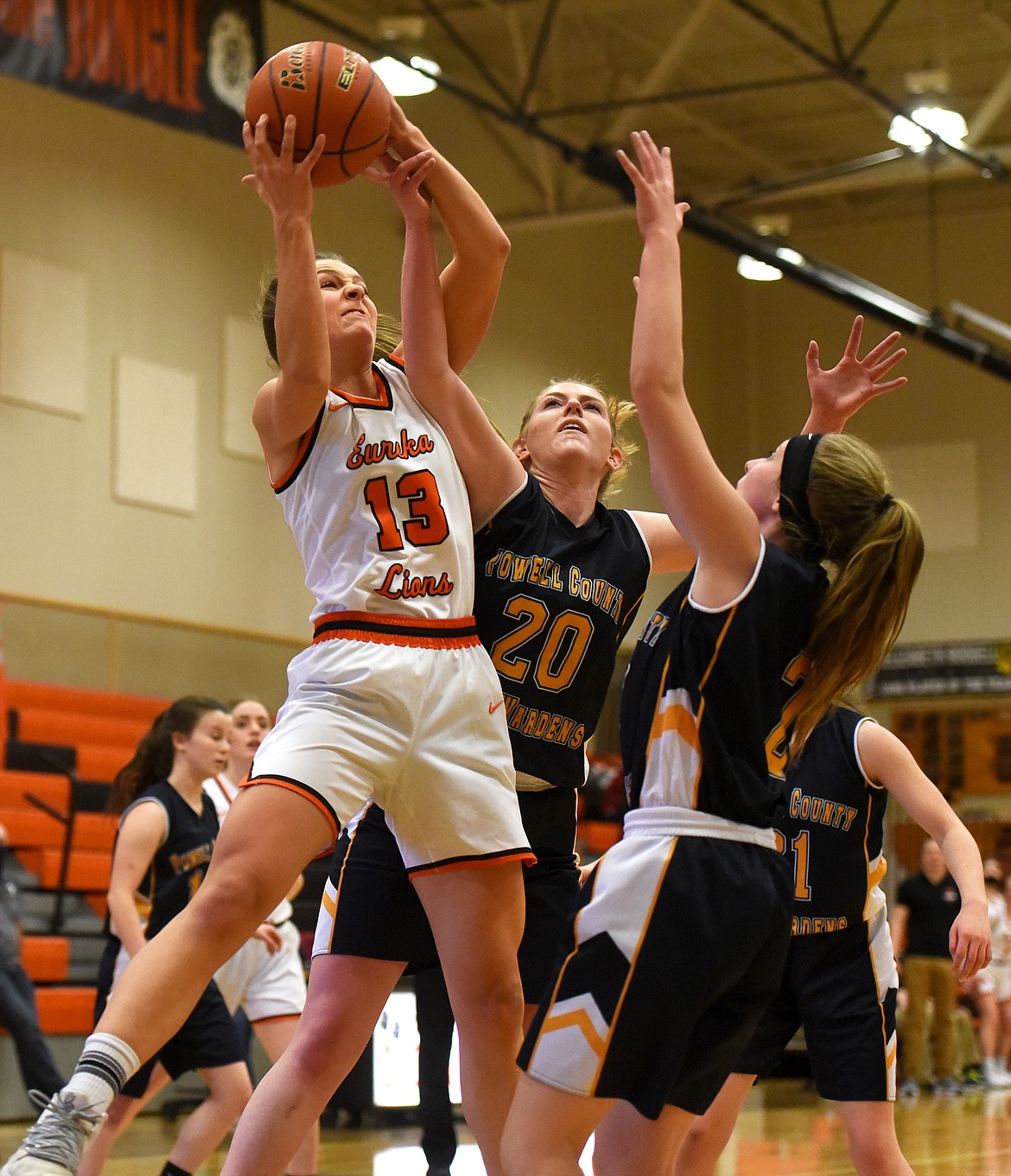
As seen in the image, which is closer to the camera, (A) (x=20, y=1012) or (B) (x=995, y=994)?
(A) (x=20, y=1012)

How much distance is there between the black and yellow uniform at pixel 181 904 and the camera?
18.2ft

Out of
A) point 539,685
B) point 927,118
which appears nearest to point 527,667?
point 539,685

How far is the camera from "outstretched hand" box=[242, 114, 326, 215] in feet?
10.7

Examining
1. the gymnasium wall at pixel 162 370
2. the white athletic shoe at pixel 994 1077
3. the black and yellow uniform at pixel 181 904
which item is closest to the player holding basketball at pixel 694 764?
the black and yellow uniform at pixel 181 904

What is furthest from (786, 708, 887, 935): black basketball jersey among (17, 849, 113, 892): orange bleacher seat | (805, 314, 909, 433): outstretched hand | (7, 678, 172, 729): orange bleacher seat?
(7, 678, 172, 729): orange bleacher seat

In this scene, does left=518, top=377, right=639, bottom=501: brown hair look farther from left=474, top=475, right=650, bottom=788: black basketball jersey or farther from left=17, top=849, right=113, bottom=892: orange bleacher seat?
left=17, top=849, right=113, bottom=892: orange bleacher seat

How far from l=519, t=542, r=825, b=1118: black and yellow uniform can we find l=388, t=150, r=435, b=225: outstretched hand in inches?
44.6

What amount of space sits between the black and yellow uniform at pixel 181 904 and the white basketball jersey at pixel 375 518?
2613 mm

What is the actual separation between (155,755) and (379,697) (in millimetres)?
3265

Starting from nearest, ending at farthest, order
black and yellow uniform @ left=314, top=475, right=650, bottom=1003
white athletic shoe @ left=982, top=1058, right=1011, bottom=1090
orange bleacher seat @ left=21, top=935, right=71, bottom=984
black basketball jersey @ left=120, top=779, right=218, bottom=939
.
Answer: black and yellow uniform @ left=314, top=475, right=650, bottom=1003 → black basketball jersey @ left=120, top=779, right=218, bottom=939 → orange bleacher seat @ left=21, top=935, right=71, bottom=984 → white athletic shoe @ left=982, top=1058, right=1011, bottom=1090

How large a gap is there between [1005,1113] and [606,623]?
8052 mm

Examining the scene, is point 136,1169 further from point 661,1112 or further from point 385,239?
point 385,239

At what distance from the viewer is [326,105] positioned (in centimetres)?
344

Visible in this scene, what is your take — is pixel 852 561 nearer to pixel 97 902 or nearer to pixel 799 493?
pixel 799 493
